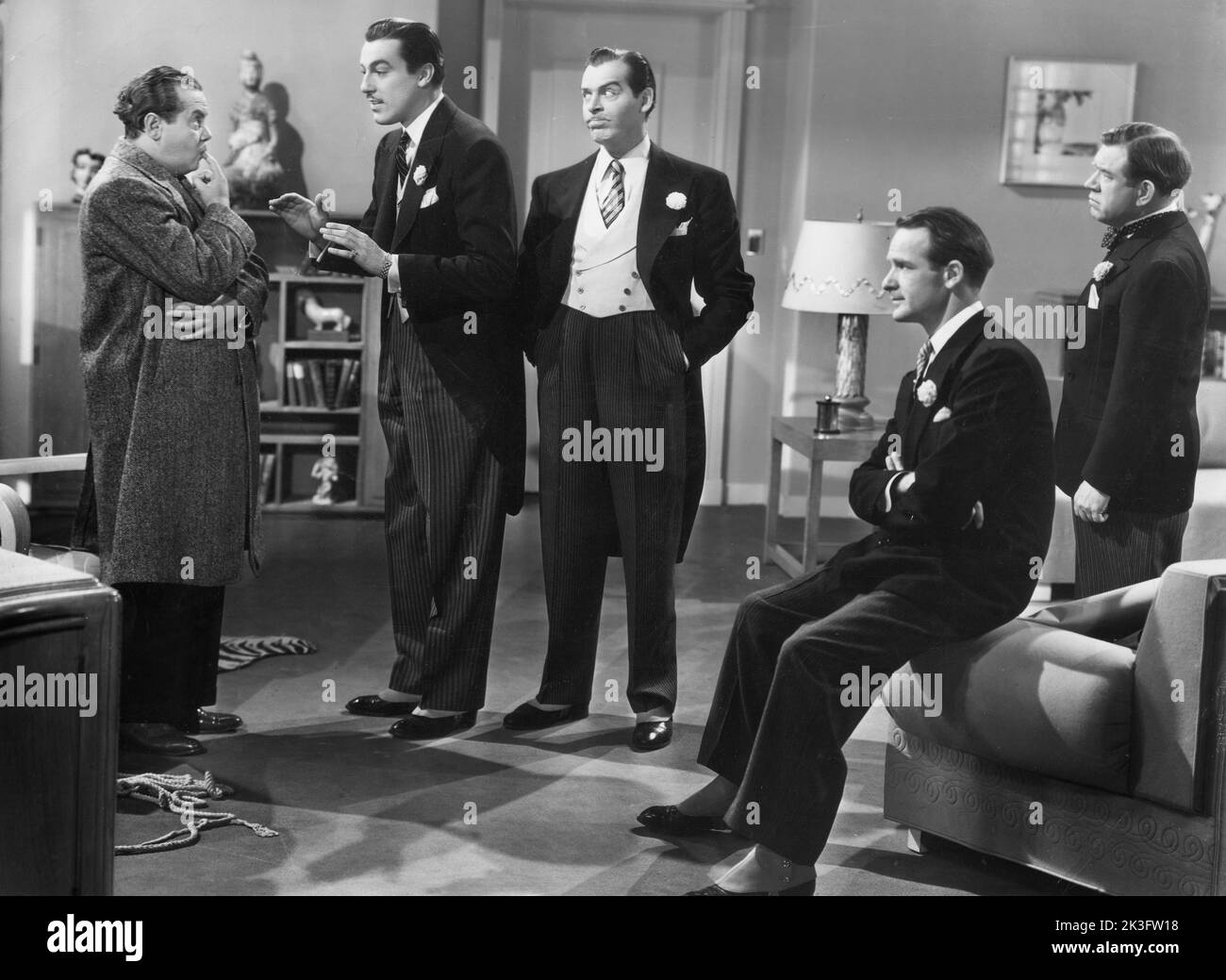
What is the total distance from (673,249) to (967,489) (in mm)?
892

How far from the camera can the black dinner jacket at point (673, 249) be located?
10.6 feet

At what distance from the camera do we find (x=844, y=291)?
3477mm

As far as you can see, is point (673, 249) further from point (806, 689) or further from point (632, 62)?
point (806, 689)

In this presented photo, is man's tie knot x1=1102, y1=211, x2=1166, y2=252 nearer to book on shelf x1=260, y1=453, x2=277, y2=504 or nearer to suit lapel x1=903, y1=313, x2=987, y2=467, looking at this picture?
suit lapel x1=903, y1=313, x2=987, y2=467

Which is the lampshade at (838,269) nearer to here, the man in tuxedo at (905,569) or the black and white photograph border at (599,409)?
the black and white photograph border at (599,409)

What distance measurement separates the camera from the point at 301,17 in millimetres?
3299

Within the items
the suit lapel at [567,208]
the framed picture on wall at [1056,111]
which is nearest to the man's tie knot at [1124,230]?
the framed picture on wall at [1056,111]

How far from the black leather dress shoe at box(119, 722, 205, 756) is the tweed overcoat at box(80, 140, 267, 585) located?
12.8 inches

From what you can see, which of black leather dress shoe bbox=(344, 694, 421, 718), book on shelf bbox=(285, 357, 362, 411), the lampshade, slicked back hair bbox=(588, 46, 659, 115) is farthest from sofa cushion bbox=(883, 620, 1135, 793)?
book on shelf bbox=(285, 357, 362, 411)

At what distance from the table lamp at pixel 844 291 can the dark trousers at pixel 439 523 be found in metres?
0.80

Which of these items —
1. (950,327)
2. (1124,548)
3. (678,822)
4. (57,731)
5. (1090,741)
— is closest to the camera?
(57,731)

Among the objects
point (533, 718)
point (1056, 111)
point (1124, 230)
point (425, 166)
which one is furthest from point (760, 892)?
point (1056, 111)

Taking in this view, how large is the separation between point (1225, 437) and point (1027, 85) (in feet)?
4.07

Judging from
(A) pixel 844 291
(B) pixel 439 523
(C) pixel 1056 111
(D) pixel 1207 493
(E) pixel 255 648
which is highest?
(C) pixel 1056 111
